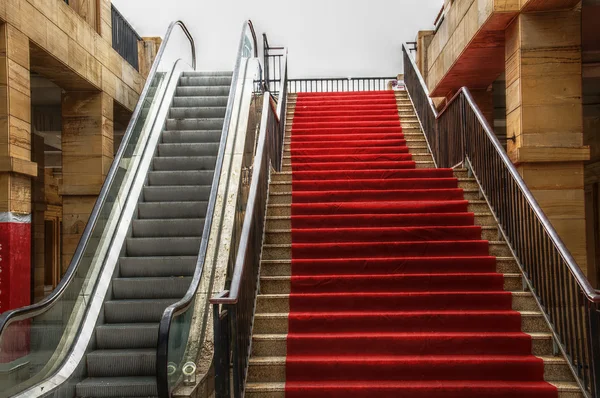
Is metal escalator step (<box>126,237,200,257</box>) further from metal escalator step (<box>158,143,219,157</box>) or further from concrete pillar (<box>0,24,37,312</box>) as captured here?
metal escalator step (<box>158,143,219,157</box>)

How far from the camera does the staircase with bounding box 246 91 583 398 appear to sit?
4379mm

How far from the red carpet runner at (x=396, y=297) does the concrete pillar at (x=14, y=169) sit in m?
3.35

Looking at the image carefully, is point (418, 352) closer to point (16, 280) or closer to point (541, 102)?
point (541, 102)

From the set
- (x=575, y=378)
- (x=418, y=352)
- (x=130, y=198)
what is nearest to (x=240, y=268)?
(x=418, y=352)

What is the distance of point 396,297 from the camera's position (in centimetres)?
507

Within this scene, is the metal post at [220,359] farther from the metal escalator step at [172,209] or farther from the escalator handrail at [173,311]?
the metal escalator step at [172,209]

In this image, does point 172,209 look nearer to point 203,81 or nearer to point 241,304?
point 241,304

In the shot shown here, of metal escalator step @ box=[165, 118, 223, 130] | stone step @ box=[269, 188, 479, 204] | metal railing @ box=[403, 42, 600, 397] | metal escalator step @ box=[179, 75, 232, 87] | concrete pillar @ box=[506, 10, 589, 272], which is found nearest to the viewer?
metal railing @ box=[403, 42, 600, 397]

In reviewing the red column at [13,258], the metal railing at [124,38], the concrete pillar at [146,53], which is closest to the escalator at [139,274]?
the red column at [13,258]

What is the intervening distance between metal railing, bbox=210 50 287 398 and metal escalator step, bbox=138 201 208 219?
3.33 ft

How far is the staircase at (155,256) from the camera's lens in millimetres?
5125

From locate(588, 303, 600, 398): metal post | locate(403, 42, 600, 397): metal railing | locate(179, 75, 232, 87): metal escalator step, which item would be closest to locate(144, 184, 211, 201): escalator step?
locate(403, 42, 600, 397): metal railing

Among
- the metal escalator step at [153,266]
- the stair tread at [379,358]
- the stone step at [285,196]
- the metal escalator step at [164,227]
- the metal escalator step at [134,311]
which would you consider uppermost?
the stone step at [285,196]

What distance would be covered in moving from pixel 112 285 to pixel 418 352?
10.3 ft
